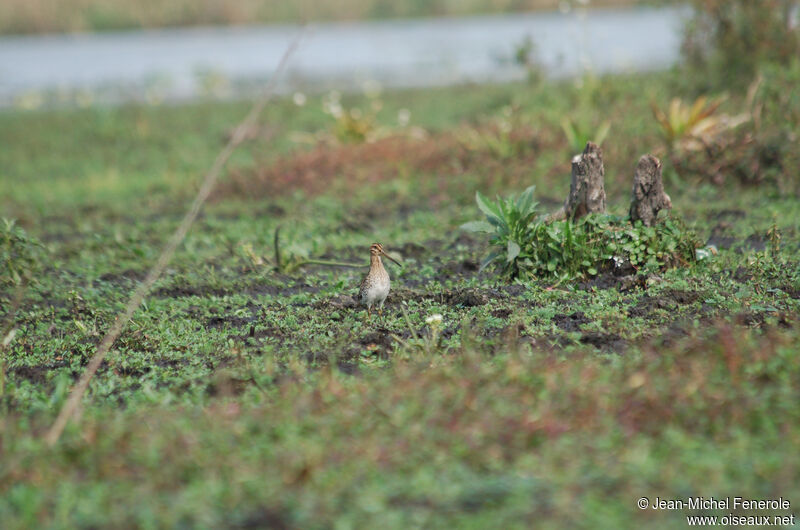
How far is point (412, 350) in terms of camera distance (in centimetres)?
461

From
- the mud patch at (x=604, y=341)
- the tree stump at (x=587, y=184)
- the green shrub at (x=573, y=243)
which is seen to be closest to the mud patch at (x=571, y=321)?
the mud patch at (x=604, y=341)

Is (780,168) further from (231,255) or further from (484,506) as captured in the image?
(484,506)

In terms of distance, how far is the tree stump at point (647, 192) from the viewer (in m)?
5.92

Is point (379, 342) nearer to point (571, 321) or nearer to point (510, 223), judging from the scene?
point (571, 321)

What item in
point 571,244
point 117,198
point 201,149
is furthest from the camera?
point 201,149

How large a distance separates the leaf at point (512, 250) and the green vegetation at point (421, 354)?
16cm

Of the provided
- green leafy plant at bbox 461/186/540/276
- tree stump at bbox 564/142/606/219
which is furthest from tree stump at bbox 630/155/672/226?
green leafy plant at bbox 461/186/540/276

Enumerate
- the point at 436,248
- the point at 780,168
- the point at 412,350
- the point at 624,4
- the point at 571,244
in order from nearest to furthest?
the point at 412,350, the point at 571,244, the point at 436,248, the point at 780,168, the point at 624,4

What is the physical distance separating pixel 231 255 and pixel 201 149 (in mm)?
6101

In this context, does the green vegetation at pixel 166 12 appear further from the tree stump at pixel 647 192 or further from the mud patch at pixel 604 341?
the mud patch at pixel 604 341

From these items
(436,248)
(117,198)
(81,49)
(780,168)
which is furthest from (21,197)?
(81,49)

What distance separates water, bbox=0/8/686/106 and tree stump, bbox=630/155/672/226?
6.64 meters

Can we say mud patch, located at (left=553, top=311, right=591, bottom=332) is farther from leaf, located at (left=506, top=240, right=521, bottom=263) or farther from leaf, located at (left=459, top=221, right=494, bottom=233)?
leaf, located at (left=459, top=221, right=494, bottom=233)

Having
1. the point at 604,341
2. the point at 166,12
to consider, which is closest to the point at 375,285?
the point at 604,341
